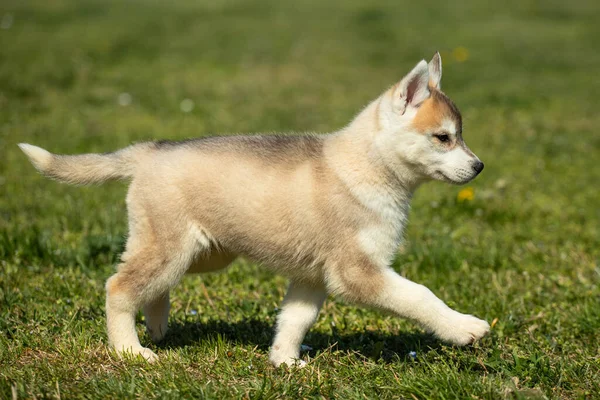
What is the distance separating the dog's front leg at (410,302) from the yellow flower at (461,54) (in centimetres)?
1135

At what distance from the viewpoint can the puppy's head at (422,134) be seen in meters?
4.18

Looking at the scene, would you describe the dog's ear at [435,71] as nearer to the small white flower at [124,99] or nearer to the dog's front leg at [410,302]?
the dog's front leg at [410,302]

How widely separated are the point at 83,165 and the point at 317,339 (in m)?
1.77

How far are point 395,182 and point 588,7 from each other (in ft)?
61.0

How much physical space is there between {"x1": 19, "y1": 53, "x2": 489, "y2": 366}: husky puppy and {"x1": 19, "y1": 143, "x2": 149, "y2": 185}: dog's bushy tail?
20 cm

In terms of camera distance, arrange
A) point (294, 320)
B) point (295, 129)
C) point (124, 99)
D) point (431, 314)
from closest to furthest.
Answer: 1. point (431, 314)
2. point (294, 320)
3. point (295, 129)
4. point (124, 99)

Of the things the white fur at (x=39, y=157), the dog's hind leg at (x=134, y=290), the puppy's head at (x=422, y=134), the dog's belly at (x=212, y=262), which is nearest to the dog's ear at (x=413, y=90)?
the puppy's head at (x=422, y=134)

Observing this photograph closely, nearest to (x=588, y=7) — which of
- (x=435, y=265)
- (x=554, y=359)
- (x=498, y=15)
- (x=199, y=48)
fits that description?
(x=498, y=15)

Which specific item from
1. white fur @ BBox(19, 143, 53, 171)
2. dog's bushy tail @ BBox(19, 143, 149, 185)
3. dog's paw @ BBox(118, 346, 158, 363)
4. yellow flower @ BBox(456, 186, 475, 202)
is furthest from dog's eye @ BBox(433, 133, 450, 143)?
yellow flower @ BBox(456, 186, 475, 202)

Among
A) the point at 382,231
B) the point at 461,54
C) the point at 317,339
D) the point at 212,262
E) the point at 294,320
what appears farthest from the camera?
the point at 461,54

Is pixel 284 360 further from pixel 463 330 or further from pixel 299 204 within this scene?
pixel 463 330

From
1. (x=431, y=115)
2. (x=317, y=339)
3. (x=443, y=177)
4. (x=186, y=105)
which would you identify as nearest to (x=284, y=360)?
(x=317, y=339)

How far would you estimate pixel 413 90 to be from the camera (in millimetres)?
4199

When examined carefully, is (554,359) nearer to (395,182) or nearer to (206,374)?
(395,182)
